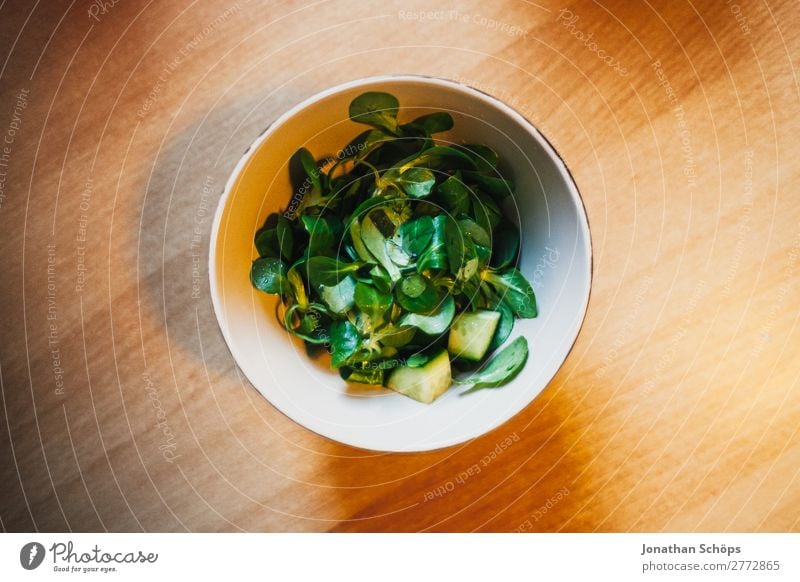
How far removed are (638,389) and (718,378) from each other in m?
0.06

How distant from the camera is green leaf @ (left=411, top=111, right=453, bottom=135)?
1.05 ft

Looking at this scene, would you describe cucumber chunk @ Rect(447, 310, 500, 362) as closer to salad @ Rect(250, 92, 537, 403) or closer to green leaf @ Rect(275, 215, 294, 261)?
salad @ Rect(250, 92, 537, 403)

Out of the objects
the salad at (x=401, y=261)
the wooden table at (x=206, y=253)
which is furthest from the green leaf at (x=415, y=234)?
the wooden table at (x=206, y=253)

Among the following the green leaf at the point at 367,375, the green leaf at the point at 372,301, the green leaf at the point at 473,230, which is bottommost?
the green leaf at the point at 367,375

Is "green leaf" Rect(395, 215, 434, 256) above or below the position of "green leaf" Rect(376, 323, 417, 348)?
above

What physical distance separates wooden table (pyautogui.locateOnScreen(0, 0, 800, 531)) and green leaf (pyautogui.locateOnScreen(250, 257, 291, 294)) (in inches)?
2.7

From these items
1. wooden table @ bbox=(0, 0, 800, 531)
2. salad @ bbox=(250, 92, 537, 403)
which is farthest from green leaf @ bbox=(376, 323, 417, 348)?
wooden table @ bbox=(0, 0, 800, 531)

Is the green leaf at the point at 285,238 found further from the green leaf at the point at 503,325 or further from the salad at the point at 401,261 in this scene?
the green leaf at the point at 503,325

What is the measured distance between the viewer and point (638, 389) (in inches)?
15.8

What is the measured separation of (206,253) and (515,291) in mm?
204

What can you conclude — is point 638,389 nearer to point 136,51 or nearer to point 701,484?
point 701,484

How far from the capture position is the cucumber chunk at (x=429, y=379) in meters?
0.33

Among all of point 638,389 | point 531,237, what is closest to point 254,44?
point 531,237
